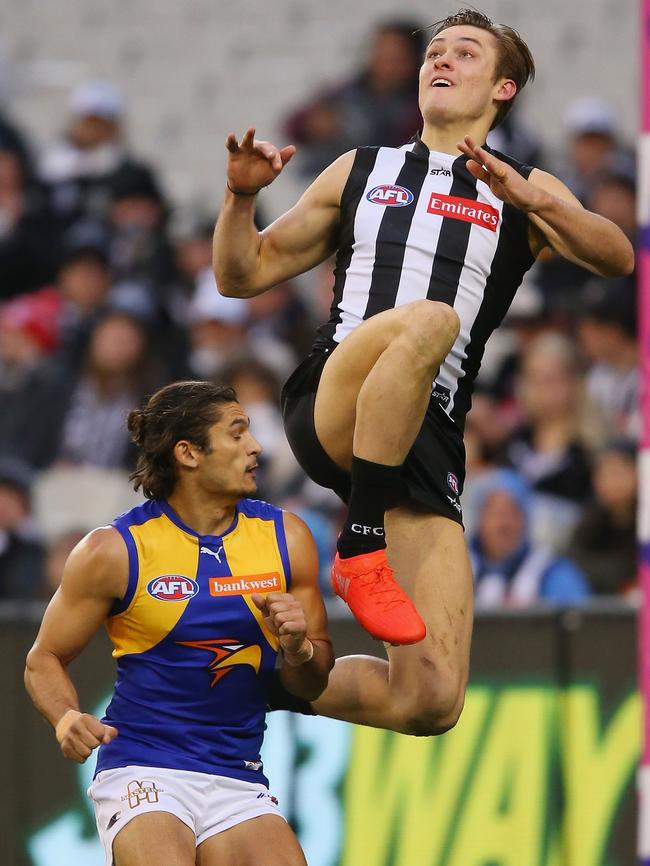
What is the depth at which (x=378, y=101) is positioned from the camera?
10.1 metres

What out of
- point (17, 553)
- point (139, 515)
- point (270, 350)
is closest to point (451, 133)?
point (139, 515)

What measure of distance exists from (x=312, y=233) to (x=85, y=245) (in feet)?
18.3

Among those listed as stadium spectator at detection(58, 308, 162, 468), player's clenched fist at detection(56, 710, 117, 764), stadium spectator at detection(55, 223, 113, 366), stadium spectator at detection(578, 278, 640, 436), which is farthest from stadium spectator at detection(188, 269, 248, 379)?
player's clenched fist at detection(56, 710, 117, 764)

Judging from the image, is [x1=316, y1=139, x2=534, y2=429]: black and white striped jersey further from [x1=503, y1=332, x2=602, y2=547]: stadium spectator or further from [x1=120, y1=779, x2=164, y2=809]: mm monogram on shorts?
[x1=503, y1=332, x2=602, y2=547]: stadium spectator

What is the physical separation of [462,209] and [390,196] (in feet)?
0.73

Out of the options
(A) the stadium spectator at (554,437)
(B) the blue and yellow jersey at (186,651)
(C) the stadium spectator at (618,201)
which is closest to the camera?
(B) the blue and yellow jersey at (186,651)

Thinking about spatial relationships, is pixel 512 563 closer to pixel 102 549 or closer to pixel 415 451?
pixel 415 451

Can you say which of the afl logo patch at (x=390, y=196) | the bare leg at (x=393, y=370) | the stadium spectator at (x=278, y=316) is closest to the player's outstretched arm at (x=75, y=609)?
the bare leg at (x=393, y=370)

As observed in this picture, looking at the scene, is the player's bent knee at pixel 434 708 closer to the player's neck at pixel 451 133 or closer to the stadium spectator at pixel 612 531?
the player's neck at pixel 451 133

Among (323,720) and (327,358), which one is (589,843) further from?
(327,358)

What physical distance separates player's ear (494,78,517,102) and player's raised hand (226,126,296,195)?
660 mm

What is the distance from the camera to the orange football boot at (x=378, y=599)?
14.1 feet

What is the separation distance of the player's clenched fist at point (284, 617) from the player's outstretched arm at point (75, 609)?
48 cm

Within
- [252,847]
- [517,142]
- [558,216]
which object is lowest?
[252,847]
